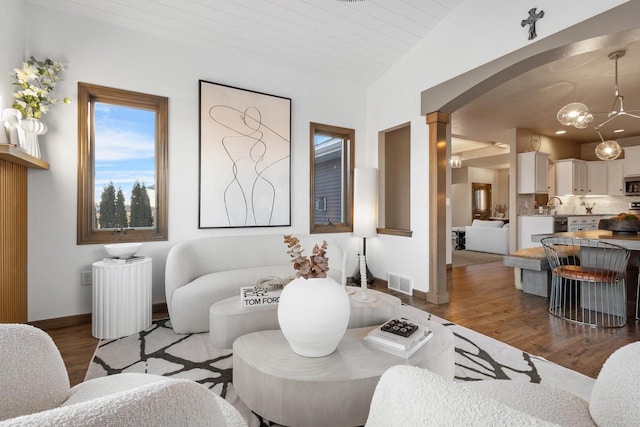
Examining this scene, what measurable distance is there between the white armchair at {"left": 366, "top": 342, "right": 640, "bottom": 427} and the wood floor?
1.54 m

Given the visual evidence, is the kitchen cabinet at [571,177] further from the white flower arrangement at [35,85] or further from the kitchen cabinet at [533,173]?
the white flower arrangement at [35,85]

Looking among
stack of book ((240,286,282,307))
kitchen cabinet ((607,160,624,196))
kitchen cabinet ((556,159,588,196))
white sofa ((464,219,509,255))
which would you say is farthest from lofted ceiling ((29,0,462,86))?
kitchen cabinet ((607,160,624,196))

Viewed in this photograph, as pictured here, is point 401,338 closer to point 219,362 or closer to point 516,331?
point 219,362

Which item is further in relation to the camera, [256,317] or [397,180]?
[397,180]

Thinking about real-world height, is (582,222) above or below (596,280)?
above

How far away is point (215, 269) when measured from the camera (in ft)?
11.1

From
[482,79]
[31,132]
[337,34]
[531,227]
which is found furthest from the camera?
[531,227]

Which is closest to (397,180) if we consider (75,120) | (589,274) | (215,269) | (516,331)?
(589,274)

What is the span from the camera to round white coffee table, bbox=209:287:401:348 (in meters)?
2.27

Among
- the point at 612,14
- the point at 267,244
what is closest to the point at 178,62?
the point at 267,244

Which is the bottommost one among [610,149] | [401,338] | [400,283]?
[400,283]

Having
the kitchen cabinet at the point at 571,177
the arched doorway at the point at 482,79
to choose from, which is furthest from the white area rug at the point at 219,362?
the kitchen cabinet at the point at 571,177

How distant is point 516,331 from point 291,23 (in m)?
3.89

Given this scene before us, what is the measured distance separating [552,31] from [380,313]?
2.70 m
